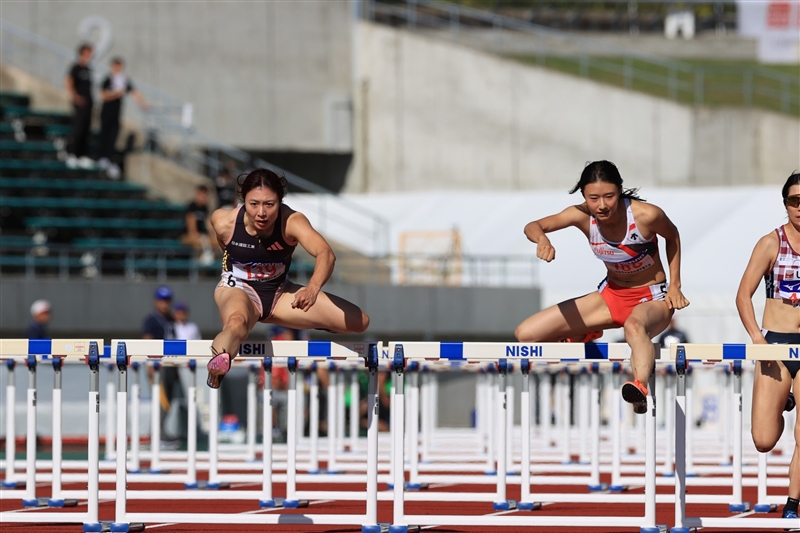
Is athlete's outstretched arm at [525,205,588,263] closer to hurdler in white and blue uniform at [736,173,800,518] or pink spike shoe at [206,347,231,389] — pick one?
hurdler in white and blue uniform at [736,173,800,518]

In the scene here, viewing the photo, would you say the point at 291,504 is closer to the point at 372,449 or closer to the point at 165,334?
the point at 372,449

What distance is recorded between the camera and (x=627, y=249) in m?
8.02

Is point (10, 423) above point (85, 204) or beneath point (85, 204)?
beneath

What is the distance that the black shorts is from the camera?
7.66m

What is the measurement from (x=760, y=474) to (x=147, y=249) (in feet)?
49.0

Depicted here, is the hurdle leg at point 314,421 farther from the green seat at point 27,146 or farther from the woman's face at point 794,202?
the green seat at point 27,146

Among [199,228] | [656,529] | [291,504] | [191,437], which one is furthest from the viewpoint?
[199,228]

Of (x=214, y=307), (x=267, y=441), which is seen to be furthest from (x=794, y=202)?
(x=214, y=307)

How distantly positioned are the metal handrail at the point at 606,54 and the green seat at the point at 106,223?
9809 millimetres

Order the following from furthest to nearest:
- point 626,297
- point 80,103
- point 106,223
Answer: point 80,103 → point 106,223 → point 626,297

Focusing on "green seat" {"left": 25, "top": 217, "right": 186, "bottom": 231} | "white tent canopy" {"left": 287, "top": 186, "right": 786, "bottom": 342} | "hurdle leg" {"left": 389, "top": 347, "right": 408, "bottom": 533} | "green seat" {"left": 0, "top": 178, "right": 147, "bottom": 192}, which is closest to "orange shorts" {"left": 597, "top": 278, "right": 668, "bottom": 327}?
"hurdle leg" {"left": 389, "top": 347, "right": 408, "bottom": 533}

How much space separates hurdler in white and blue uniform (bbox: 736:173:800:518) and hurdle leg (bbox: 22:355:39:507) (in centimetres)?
418

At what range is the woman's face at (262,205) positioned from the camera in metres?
7.74

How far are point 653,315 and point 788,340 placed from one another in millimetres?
746
